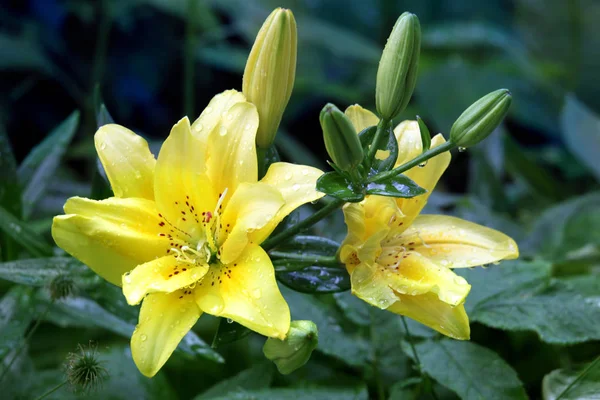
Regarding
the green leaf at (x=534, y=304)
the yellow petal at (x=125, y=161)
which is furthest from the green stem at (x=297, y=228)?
the green leaf at (x=534, y=304)

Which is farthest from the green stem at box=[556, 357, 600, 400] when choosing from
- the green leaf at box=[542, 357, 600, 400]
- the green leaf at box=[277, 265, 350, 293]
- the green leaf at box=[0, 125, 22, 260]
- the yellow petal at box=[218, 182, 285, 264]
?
the green leaf at box=[0, 125, 22, 260]

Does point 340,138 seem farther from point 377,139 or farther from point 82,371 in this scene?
point 82,371

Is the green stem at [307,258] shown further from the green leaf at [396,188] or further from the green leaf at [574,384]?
the green leaf at [574,384]

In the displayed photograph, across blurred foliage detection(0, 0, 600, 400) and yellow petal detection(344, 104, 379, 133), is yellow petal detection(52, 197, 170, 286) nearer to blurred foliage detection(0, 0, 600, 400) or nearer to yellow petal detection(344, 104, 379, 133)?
blurred foliage detection(0, 0, 600, 400)

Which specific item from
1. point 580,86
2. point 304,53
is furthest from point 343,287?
point 580,86

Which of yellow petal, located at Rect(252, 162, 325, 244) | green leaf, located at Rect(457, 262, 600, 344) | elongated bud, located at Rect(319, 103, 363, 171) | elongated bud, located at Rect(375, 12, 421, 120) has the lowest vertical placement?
green leaf, located at Rect(457, 262, 600, 344)

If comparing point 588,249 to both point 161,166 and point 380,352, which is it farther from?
point 161,166

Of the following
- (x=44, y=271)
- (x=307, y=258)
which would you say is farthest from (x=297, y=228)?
(x=44, y=271)
